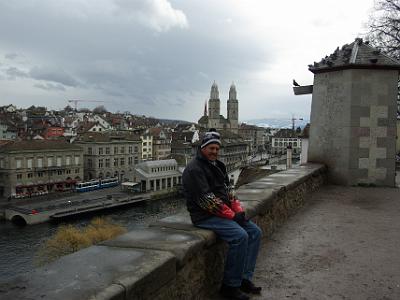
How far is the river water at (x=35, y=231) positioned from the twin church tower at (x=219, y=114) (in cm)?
9566

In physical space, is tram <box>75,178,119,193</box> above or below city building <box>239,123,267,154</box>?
below

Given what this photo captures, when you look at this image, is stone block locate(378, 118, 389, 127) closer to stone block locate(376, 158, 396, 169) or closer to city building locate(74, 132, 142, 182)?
stone block locate(376, 158, 396, 169)

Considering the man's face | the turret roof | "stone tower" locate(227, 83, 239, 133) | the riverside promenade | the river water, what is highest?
"stone tower" locate(227, 83, 239, 133)

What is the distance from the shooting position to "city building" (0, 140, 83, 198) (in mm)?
55875

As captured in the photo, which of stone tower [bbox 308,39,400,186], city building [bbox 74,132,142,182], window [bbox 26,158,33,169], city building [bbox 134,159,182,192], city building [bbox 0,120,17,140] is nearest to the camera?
stone tower [bbox 308,39,400,186]

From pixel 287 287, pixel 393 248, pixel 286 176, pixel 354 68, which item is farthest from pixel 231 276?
pixel 354 68

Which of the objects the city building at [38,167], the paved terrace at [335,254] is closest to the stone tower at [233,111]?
the city building at [38,167]

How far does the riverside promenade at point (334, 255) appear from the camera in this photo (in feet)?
12.2

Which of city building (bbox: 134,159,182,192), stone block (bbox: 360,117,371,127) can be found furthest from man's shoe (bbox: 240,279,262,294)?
city building (bbox: 134,159,182,192)

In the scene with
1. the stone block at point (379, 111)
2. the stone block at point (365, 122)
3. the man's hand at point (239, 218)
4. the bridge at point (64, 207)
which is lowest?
the bridge at point (64, 207)

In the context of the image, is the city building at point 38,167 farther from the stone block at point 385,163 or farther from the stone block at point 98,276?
the stone block at point 98,276

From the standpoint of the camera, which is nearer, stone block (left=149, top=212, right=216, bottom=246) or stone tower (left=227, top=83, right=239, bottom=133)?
stone block (left=149, top=212, right=216, bottom=246)

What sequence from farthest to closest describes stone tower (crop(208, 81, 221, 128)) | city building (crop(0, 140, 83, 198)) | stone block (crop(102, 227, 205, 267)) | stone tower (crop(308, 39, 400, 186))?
stone tower (crop(208, 81, 221, 128)), city building (crop(0, 140, 83, 198)), stone tower (crop(308, 39, 400, 186)), stone block (crop(102, 227, 205, 267))

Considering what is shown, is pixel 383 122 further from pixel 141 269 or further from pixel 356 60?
pixel 141 269
